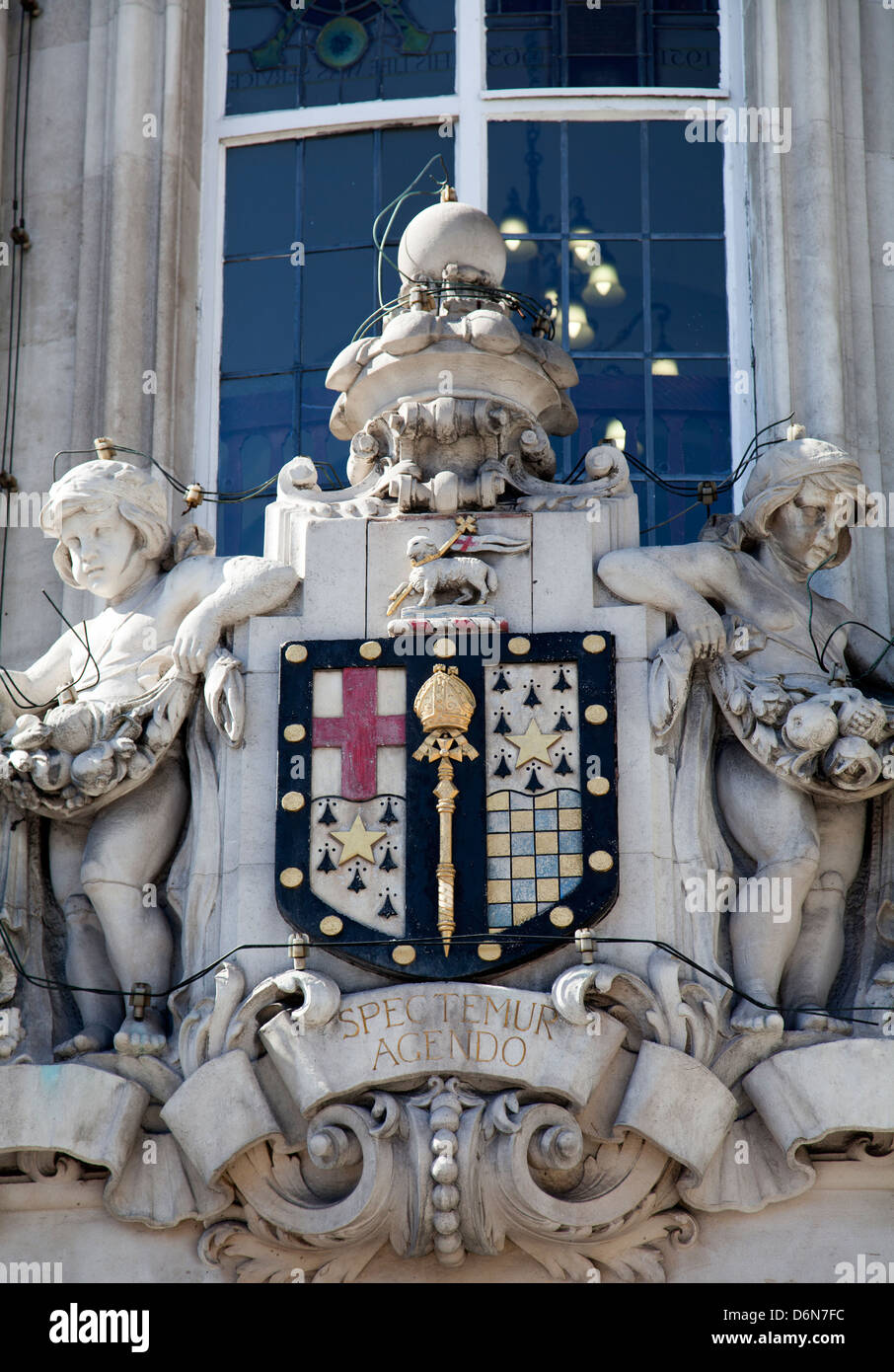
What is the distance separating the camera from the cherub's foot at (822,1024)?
33.6ft

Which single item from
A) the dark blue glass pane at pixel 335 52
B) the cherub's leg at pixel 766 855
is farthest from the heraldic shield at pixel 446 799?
the dark blue glass pane at pixel 335 52

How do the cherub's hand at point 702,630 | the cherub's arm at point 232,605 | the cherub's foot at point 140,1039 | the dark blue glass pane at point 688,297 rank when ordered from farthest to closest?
the dark blue glass pane at point 688,297 < the cherub's arm at point 232,605 < the cherub's hand at point 702,630 < the cherub's foot at point 140,1039

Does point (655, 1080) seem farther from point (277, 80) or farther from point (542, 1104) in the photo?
point (277, 80)

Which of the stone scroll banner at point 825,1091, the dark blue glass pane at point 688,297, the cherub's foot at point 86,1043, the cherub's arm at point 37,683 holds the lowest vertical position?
the stone scroll banner at point 825,1091

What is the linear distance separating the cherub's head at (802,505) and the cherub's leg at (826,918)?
0.99 meters

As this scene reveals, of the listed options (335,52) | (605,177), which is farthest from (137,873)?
(335,52)

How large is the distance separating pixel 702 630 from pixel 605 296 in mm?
3033

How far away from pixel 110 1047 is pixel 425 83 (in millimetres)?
5418

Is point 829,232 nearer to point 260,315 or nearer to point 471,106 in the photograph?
point 471,106

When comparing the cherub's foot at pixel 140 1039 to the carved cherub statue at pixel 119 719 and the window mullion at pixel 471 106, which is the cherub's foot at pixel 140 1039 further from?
the window mullion at pixel 471 106

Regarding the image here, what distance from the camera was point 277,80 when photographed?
13898 millimetres

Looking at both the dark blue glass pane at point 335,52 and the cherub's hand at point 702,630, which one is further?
the dark blue glass pane at point 335,52

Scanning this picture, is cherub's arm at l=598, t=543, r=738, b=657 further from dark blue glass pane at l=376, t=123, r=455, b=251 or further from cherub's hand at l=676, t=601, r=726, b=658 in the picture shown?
dark blue glass pane at l=376, t=123, r=455, b=251
